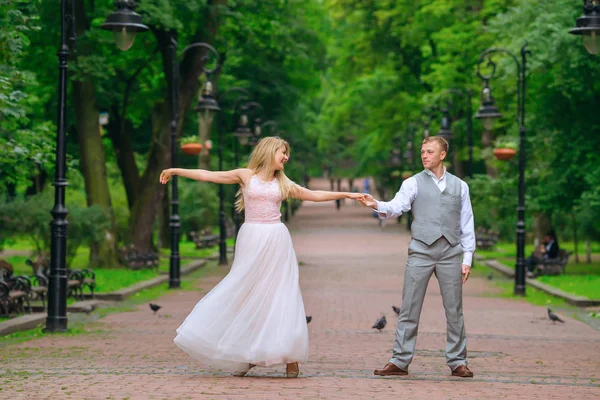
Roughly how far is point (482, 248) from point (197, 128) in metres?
12.0

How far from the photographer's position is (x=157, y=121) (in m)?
32.7

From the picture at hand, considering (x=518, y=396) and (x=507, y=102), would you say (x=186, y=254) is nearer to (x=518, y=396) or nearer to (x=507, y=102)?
(x=507, y=102)

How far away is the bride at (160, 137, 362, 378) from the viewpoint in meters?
9.24

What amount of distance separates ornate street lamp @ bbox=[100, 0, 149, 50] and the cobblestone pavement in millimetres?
3926

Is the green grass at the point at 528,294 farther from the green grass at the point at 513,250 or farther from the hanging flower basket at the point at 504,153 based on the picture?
the green grass at the point at 513,250

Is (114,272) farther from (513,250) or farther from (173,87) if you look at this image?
(513,250)

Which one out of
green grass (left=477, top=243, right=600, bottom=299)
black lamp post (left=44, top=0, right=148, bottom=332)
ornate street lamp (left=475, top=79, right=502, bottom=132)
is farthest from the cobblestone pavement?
ornate street lamp (left=475, top=79, right=502, bottom=132)

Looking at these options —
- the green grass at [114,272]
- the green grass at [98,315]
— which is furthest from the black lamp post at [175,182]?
the green grass at [114,272]

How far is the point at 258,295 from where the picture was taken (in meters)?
9.40

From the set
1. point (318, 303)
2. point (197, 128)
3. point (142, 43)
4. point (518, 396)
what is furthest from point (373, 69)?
point (518, 396)

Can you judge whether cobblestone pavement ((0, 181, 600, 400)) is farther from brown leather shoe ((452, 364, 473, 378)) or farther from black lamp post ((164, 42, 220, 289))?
black lamp post ((164, 42, 220, 289))

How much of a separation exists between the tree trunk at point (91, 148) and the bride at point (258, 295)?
20.2 meters

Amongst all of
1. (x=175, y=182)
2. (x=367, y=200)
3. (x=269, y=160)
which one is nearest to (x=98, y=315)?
(x=175, y=182)

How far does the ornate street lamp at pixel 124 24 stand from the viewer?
51.7ft
